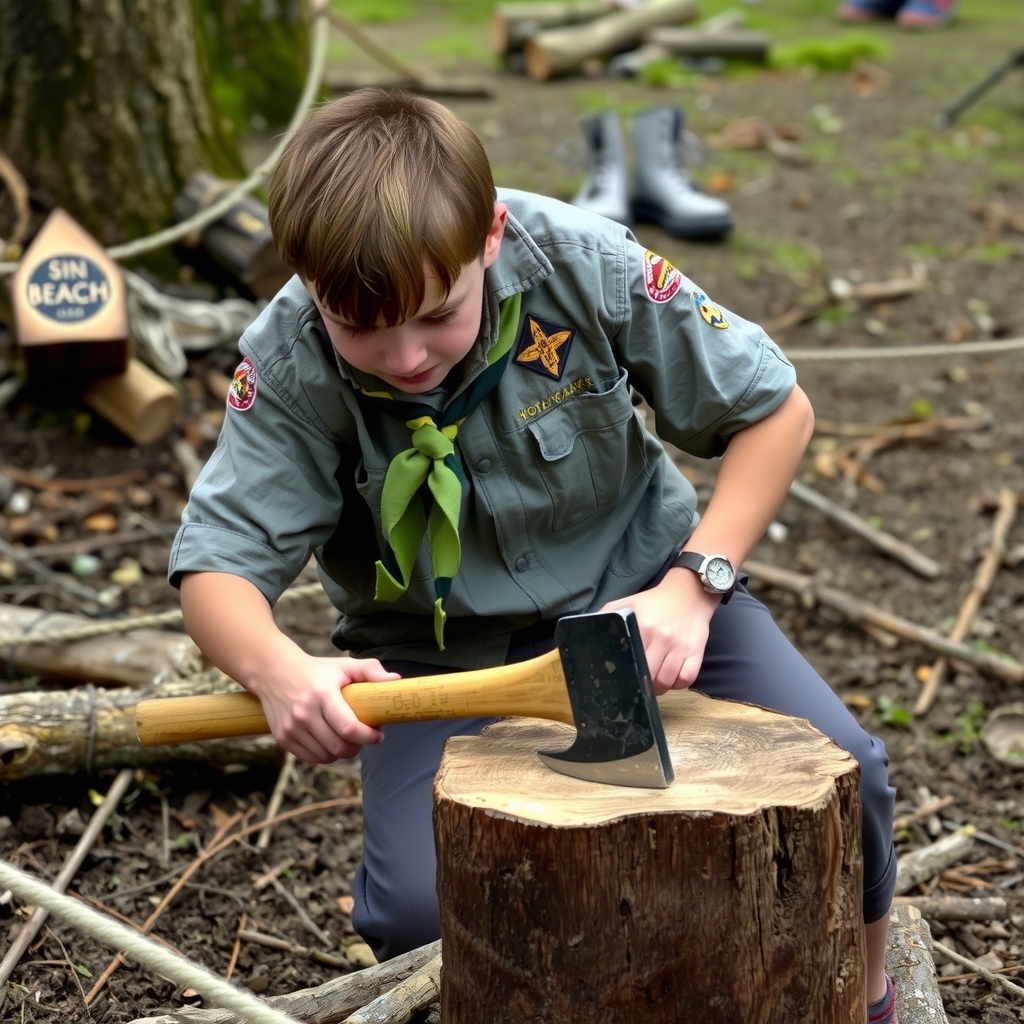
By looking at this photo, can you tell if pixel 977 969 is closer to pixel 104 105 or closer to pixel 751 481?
pixel 751 481

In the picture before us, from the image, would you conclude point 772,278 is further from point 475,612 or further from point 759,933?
point 759,933

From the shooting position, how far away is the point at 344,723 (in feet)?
5.37

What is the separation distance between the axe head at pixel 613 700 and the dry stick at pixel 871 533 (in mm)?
1971

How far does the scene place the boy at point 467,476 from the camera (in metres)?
1.64

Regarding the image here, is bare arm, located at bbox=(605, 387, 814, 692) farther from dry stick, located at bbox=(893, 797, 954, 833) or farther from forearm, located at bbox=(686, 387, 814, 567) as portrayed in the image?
dry stick, located at bbox=(893, 797, 954, 833)

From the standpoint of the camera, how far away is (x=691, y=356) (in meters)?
1.88

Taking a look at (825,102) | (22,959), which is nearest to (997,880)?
(22,959)

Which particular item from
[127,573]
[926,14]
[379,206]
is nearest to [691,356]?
[379,206]

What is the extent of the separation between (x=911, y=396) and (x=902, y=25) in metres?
6.06

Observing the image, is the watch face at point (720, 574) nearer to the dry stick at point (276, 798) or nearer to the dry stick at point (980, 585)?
the dry stick at point (276, 798)

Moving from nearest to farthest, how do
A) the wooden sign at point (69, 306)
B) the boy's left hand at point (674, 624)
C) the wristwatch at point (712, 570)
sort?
the boy's left hand at point (674, 624) → the wristwatch at point (712, 570) → the wooden sign at point (69, 306)

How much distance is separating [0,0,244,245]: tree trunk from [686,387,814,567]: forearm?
2.74 meters

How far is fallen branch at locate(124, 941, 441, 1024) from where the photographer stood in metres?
1.80

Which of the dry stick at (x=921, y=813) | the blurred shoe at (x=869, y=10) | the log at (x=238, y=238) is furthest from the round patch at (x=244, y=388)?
the blurred shoe at (x=869, y=10)
